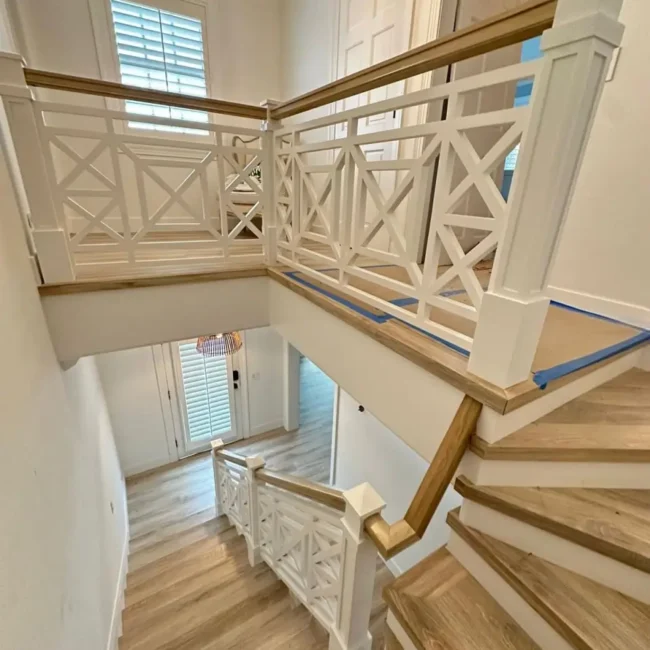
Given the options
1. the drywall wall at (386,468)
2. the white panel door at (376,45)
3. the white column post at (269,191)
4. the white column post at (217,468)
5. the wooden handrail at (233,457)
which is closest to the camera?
the white column post at (269,191)

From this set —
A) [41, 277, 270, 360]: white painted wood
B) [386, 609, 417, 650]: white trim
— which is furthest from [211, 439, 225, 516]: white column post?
[386, 609, 417, 650]: white trim

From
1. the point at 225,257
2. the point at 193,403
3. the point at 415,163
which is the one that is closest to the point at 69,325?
the point at 225,257

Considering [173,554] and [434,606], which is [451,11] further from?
[173,554]

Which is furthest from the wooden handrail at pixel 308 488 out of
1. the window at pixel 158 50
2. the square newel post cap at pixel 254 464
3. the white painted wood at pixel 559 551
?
the window at pixel 158 50

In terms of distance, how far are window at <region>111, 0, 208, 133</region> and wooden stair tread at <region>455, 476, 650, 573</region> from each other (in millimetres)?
3456

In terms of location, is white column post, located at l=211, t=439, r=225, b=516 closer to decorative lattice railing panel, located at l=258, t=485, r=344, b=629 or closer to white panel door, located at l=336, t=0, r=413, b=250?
decorative lattice railing panel, located at l=258, t=485, r=344, b=629

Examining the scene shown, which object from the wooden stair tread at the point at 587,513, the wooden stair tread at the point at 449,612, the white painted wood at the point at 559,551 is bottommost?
the wooden stair tread at the point at 449,612

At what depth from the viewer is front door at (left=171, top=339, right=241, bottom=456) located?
4.57 m

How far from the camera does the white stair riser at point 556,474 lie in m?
1.01

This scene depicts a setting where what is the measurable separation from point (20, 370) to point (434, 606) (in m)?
1.61

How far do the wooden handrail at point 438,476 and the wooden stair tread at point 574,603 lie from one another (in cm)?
22

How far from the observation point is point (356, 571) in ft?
4.49

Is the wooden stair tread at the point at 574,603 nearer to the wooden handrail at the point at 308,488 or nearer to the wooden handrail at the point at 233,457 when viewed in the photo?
the wooden handrail at the point at 308,488

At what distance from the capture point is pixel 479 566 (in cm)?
106
